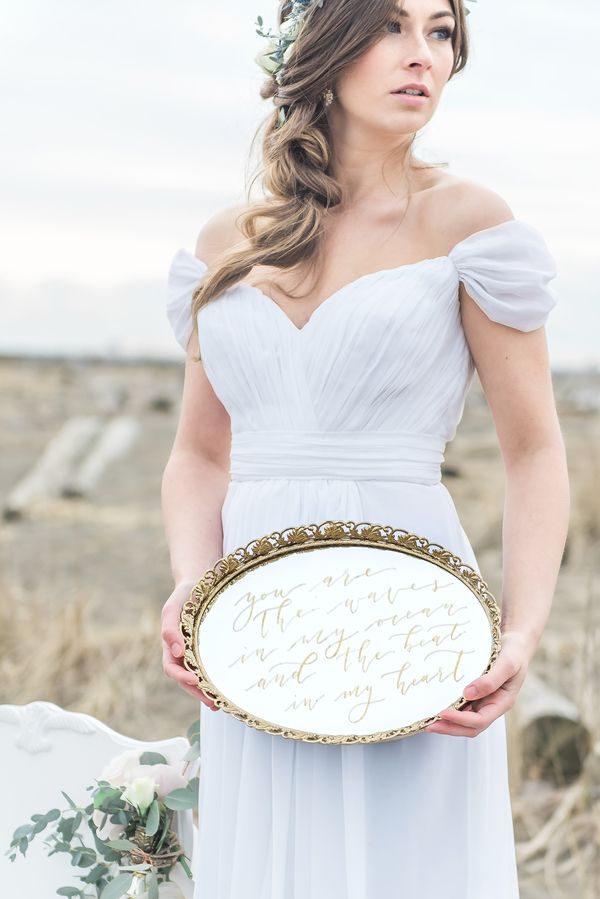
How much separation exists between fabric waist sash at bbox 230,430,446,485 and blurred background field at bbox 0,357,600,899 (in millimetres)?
1818

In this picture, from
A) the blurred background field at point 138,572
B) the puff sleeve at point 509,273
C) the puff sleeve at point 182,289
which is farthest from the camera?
the blurred background field at point 138,572

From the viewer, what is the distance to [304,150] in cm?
210

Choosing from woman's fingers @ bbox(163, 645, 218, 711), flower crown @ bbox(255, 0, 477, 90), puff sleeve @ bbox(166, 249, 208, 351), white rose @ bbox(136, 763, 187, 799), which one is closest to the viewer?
woman's fingers @ bbox(163, 645, 218, 711)

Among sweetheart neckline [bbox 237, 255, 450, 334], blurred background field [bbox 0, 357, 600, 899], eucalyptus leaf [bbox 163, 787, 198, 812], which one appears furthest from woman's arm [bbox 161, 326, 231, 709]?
blurred background field [bbox 0, 357, 600, 899]

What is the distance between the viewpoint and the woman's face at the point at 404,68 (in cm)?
187

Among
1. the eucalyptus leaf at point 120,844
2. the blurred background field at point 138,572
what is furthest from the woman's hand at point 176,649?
the blurred background field at point 138,572

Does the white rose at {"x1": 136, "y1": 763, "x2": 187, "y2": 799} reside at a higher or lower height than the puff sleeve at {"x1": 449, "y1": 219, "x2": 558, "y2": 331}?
lower

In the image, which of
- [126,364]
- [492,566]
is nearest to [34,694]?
[492,566]

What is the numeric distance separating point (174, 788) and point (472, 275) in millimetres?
1363

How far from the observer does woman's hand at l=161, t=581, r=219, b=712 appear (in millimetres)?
1701

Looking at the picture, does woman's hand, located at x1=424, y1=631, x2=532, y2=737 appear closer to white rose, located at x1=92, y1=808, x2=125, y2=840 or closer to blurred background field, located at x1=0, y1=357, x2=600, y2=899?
white rose, located at x1=92, y1=808, x2=125, y2=840

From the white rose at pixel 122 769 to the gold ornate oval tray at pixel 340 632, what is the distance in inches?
35.0

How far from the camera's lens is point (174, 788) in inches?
99.5

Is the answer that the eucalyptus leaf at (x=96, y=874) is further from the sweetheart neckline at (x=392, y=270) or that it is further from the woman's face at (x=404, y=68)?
the woman's face at (x=404, y=68)
